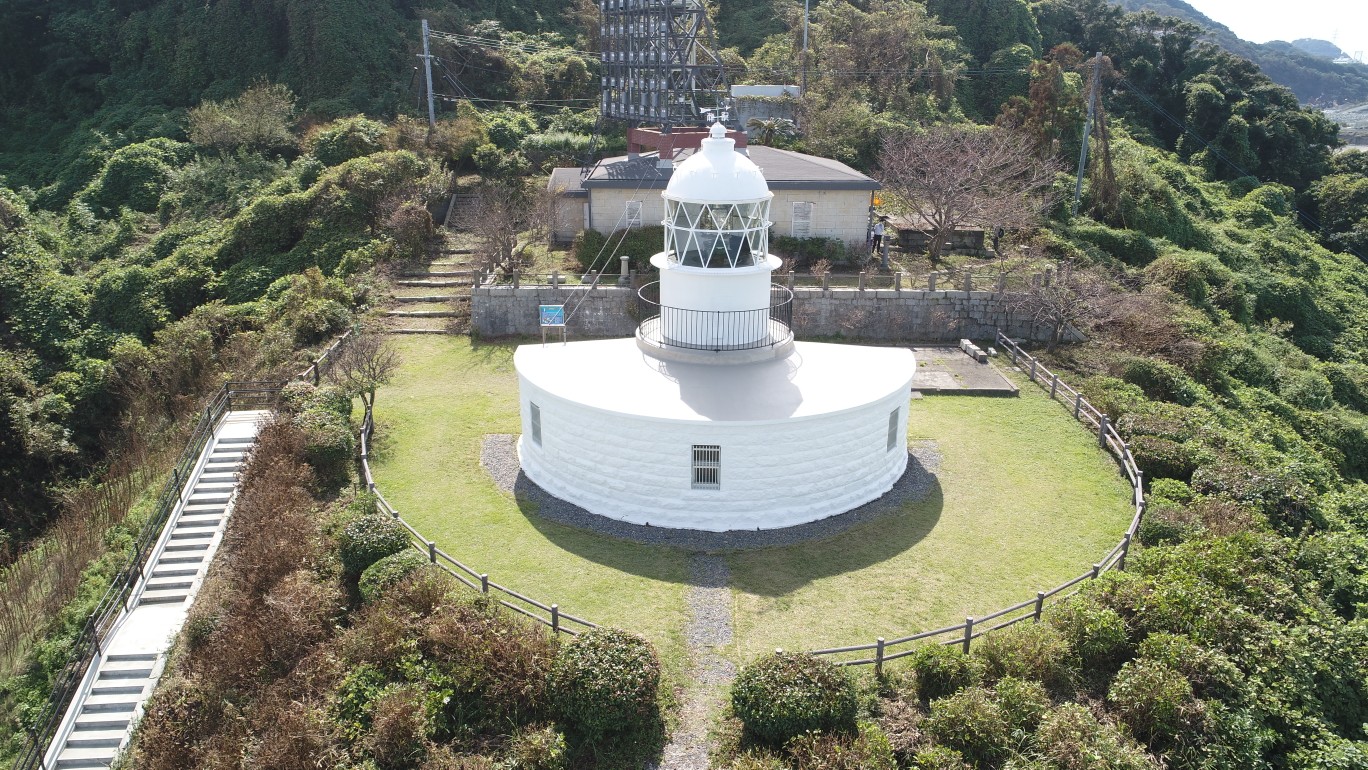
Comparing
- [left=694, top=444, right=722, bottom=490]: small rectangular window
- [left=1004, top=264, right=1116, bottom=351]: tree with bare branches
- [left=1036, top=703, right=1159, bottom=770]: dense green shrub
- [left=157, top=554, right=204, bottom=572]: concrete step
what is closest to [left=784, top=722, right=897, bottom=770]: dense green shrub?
[left=1036, top=703, right=1159, bottom=770]: dense green shrub

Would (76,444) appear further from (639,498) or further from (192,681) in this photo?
(639,498)

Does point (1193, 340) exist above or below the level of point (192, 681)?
above

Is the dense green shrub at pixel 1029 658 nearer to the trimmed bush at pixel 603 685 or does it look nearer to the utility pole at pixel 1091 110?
the trimmed bush at pixel 603 685

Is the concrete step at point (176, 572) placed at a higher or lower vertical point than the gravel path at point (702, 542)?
lower

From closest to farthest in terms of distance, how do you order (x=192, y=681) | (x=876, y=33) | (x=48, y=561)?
(x=192, y=681) → (x=48, y=561) → (x=876, y=33)

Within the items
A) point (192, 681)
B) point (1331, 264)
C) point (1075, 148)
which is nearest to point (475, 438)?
point (192, 681)

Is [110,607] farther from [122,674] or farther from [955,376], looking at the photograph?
[955,376]

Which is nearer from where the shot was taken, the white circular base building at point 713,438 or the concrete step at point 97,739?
the concrete step at point 97,739

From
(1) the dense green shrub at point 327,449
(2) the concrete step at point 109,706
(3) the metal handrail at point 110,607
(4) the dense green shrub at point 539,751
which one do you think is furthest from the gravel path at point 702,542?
(2) the concrete step at point 109,706
